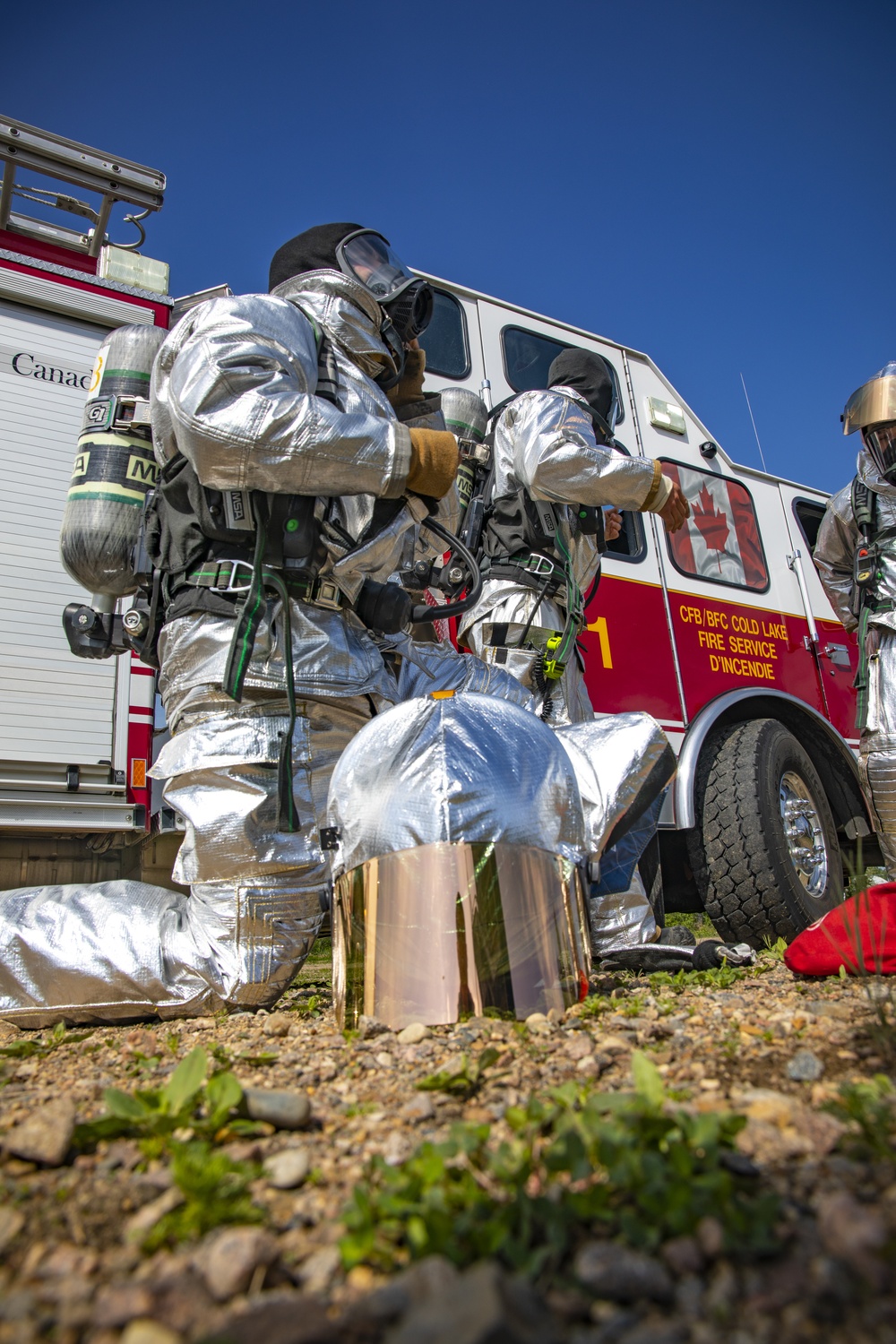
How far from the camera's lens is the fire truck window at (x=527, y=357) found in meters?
4.50

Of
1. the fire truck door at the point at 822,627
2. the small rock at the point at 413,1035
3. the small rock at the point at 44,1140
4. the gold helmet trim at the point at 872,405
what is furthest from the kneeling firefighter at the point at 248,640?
the fire truck door at the point at 822,627

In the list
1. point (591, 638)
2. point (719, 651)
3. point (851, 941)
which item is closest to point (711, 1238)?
point (851, 941)

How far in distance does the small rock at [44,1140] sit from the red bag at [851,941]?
1580 millimetres

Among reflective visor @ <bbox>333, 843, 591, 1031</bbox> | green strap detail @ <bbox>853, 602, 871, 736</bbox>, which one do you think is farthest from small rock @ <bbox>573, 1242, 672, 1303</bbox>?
green strap detail @ <bbox>853, 602, 871, 736</bbox>

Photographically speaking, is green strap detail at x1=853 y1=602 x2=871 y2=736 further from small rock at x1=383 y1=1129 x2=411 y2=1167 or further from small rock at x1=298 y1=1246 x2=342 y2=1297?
small rock at x1=298 y1=1246 x2=342 y2=1297

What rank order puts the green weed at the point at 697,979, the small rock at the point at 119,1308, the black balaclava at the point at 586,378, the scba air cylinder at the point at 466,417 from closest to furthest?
the small rock at the point at 119,1308 < the green weed at the point at 697,979 < the scba air cylinder at the point at 466,417 < the black balaclava at the point at 586,378

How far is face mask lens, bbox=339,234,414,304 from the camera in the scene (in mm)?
2670

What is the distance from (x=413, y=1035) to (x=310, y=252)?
2.37 meters

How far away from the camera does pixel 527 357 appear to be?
4594mm

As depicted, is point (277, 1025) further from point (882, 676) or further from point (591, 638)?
point (882, 676)

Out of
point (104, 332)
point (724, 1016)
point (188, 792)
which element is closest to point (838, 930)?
point (724, 1016)

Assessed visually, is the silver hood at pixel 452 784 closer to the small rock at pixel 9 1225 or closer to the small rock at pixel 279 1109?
the small rock at pixel 279 1109

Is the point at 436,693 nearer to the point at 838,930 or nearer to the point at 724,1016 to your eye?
the point at 724,1016

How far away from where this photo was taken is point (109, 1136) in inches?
43.8
